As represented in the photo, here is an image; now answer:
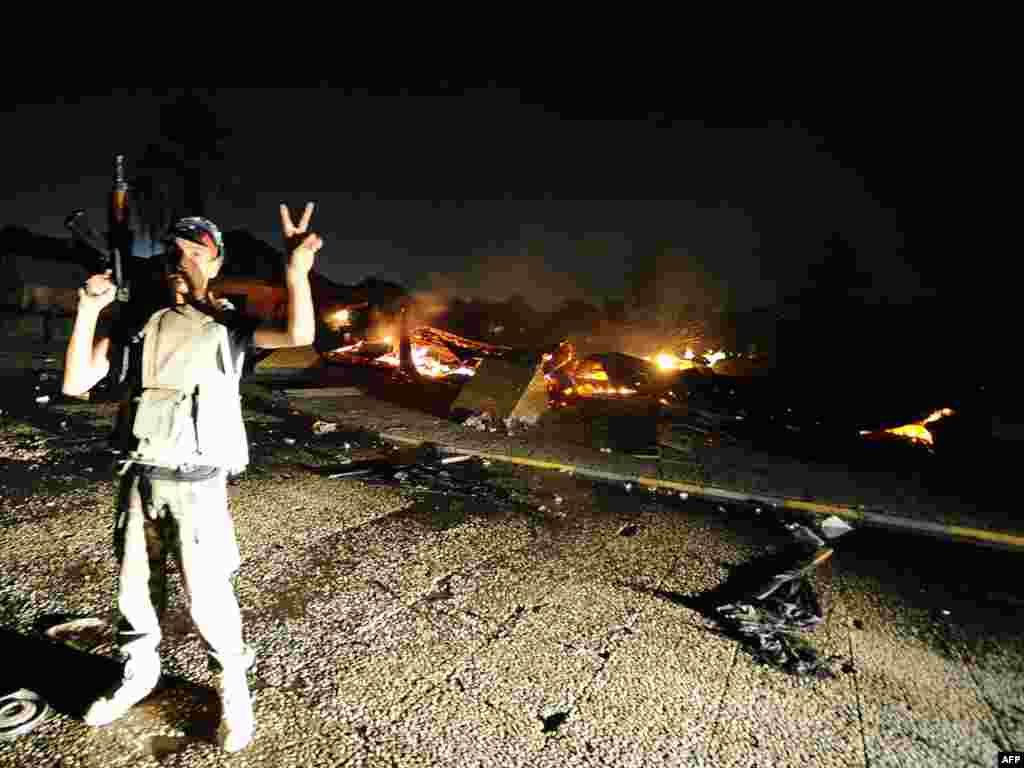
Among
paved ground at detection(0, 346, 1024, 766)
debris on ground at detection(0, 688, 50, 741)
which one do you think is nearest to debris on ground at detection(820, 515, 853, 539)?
paved ground at detection(0, 346, 1024, 766)

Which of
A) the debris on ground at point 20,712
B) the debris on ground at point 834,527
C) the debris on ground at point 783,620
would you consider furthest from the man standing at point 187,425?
the debris on ground at point 834,527

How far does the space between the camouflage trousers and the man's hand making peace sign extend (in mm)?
917

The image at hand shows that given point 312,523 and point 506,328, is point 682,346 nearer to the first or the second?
point 506,328

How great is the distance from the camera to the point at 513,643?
3098mm

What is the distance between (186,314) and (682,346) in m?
20.0

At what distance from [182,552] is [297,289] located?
3.65 feet

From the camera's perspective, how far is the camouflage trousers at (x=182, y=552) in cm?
212

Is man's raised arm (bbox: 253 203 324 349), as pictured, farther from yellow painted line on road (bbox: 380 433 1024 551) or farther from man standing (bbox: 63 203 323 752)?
yellow painted line on road (bbox: 380 433 1024 551)

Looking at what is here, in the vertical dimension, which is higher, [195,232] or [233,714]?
[195,232]

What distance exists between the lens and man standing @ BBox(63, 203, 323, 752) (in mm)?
2102

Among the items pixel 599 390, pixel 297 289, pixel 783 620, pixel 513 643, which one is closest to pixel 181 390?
pixel 297 289

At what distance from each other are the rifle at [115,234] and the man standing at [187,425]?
120 mm

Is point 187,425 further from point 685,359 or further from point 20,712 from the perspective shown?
point 685,359

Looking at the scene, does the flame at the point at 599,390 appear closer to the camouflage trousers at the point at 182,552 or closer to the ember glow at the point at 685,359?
the ember glow at the point at 685,359
